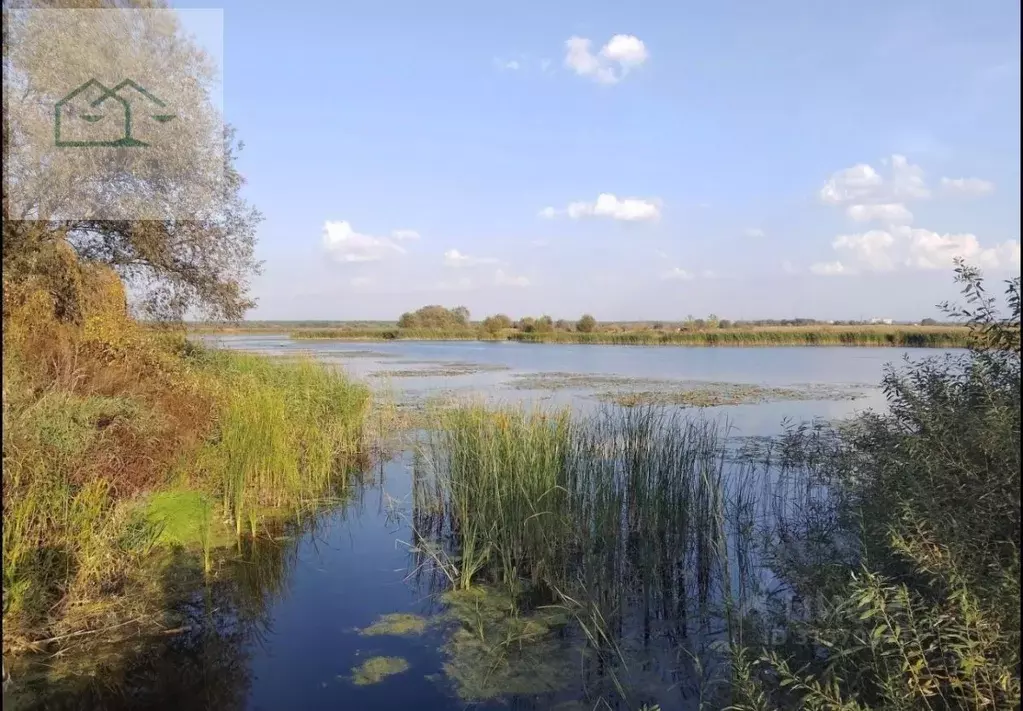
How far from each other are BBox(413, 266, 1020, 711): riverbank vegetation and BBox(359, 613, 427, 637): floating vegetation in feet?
1.72

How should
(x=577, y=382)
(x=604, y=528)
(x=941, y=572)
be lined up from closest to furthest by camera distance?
(x=941, y=572) < (x=604, y=528) < (x=577, y=382)

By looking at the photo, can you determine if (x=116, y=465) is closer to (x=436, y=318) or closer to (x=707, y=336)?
(x=707, y=336)

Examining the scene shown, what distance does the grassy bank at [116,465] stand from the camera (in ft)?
12.4

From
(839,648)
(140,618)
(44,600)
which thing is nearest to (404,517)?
(140,618)

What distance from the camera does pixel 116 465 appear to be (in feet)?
15.4

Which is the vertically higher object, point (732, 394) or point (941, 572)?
point (941, 572)

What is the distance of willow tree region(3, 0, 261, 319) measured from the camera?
6770mm

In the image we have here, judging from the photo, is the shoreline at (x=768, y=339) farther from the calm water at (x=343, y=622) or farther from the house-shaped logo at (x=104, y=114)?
the calm water at (x=343, y=622)

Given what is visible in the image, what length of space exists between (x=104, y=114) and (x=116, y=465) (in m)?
4.91

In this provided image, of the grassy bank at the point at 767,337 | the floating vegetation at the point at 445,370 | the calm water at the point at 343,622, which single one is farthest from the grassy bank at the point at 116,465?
the grassy bank at the point at 767,337

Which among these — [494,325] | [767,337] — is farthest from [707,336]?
[494,325]

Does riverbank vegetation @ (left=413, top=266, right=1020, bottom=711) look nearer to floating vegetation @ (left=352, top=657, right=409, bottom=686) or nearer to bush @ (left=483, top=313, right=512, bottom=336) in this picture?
floating vegetation @ (left=352, top=657, right=409, bottom=686)

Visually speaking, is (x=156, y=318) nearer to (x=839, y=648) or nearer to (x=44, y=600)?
(x=44, y=600)

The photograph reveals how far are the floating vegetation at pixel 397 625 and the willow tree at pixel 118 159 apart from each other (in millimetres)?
4689
